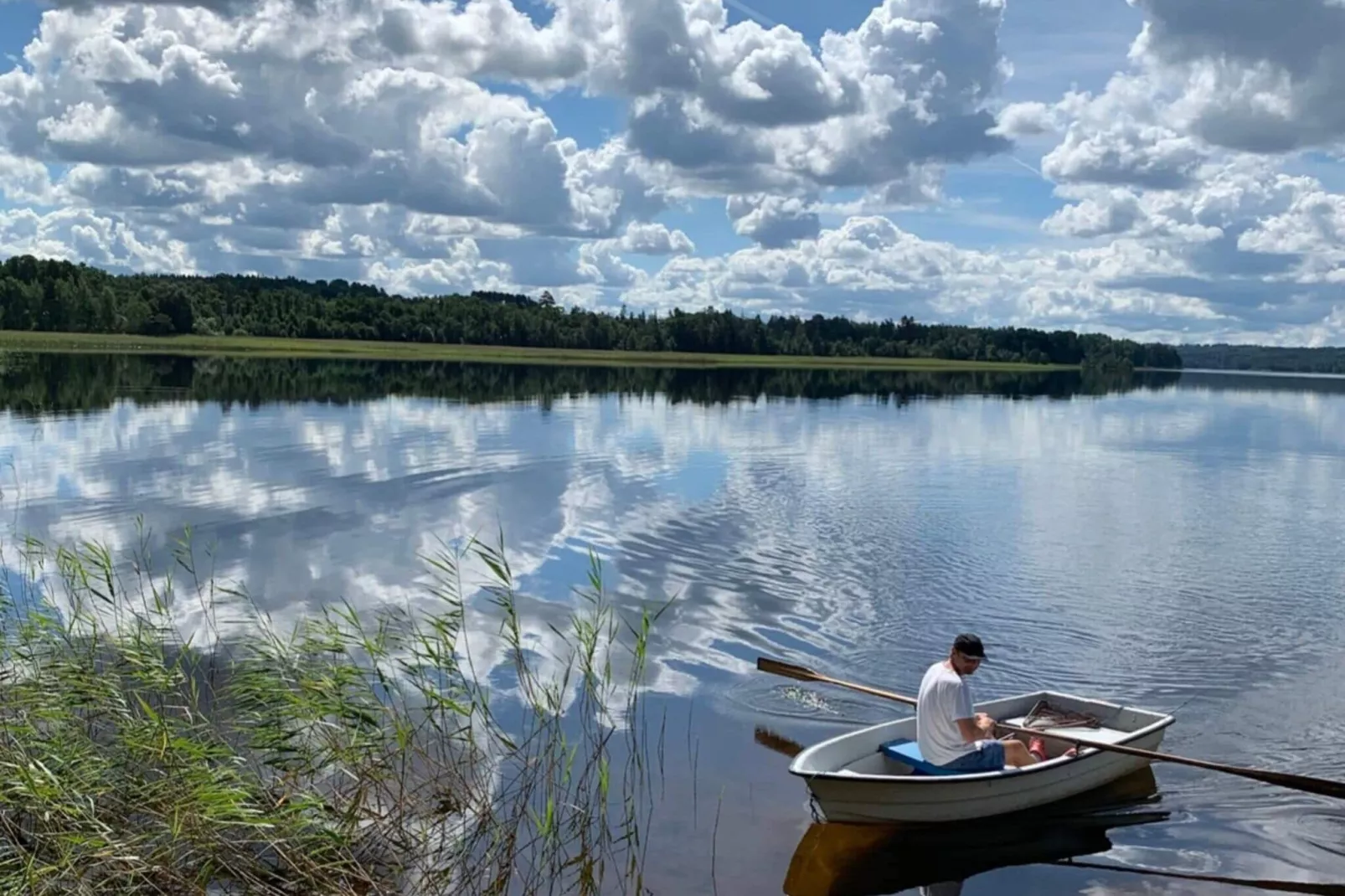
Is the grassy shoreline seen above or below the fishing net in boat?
above

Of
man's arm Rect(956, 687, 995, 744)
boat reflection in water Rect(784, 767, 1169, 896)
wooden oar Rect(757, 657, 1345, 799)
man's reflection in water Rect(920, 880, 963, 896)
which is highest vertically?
man's arm Rect(956, 687, 995, 744)

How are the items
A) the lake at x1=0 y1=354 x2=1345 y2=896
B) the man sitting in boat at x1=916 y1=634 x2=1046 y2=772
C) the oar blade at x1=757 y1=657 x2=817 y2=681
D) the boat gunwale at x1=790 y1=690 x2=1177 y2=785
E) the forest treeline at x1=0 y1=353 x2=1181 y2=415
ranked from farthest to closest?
the forest treeline at x1=0 y1=353 x2=1181 y2=415 < the oar blade at x1=757 y1=657 x2=817 y2=681 < the lake at x1=0 y1=354 x2=1345 y2=896 < the man sitting in boat at x1=916 y1=634 x2=1046 y2=772 < the boat gunwale at x1=790 y1=690 x2=1177 y2=785

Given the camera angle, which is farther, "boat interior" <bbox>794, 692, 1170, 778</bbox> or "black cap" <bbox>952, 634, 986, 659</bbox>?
"boat interior" <bbox>794, 692, 1170, 778</bbox>

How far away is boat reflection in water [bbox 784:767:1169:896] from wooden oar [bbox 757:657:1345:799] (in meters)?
0.81

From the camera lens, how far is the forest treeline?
206ft

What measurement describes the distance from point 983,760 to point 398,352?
145558 mm

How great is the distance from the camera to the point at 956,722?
40.4 ft

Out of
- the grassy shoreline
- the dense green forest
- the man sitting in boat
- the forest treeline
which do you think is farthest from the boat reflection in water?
the dense green forest

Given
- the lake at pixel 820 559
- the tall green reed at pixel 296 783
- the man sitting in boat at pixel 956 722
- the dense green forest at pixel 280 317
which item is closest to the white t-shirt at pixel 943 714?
the man sitting in boat at pixel 956 722

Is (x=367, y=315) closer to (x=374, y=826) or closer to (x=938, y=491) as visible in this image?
Answer: (x=938, y=491)

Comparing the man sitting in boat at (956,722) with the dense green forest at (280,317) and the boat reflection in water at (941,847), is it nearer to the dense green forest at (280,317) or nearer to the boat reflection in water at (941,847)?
the boat reflection in water at (941,847)

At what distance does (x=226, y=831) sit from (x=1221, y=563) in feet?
75.2

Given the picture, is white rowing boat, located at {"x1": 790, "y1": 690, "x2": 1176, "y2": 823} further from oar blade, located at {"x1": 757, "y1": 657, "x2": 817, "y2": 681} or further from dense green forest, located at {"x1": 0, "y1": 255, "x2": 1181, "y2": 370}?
dense green forest, located at {"x1": 0, "y1": 255, "x2": 1181, "y2": 370}

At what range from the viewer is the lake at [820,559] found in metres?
12.6
